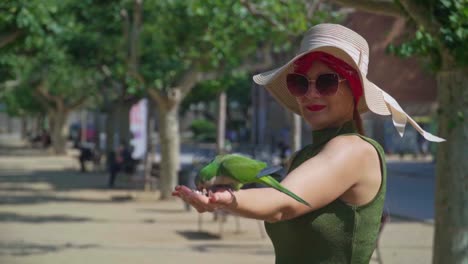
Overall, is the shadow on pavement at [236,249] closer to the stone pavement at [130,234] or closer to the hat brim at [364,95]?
the stone pavement at [130,234]

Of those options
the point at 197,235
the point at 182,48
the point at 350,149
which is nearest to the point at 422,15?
the point at 350,149

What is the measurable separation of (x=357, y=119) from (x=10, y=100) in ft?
208

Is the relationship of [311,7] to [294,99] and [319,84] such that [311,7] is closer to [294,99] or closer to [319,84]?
[294,99]

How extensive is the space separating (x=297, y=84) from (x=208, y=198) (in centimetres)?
66

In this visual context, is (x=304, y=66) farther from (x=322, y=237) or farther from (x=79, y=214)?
(x=79, y=214)

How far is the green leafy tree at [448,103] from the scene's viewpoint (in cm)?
654

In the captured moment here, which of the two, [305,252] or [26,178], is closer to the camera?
[305,252]

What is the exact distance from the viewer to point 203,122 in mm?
74875

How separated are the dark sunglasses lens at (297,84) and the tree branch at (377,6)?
4.30 meters

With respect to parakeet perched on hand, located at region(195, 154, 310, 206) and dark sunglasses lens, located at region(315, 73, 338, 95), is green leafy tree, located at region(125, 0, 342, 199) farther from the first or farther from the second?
parakeet perched on hand, located at region(195, 154, 310, 206)

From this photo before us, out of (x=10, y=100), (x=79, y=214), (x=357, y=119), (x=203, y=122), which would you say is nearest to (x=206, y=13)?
(x=79, y=214)

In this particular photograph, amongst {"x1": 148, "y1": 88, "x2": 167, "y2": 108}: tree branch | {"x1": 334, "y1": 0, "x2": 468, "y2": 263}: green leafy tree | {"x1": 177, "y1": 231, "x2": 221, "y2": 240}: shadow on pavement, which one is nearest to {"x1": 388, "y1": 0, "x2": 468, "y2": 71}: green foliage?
{"x1": 334, "y1": 0, "x2": 468, "y2": 263}: green leafy tree

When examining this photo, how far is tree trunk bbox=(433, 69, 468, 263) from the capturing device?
22.1ft

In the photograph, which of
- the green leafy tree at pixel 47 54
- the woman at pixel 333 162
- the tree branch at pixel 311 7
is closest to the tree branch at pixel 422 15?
the woman at pixel 333 162
